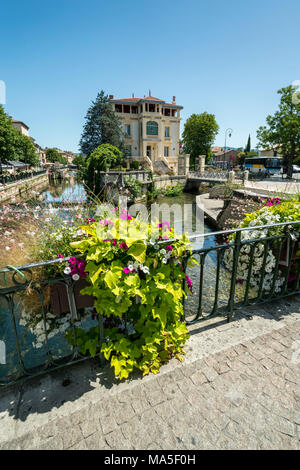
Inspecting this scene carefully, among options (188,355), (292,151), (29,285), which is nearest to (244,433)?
(188,355)

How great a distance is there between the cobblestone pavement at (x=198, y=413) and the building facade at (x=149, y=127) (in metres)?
37.4

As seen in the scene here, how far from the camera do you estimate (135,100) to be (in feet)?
137

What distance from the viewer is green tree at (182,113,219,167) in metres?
44.3

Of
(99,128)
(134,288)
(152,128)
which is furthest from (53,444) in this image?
(152,128)

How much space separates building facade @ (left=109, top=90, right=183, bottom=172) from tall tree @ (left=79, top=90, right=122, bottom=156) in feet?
14.4

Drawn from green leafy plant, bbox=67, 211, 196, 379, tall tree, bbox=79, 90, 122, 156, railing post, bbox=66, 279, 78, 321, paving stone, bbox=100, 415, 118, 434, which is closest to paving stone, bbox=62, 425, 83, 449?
paving stone, bbox=100, 415, 118, 434

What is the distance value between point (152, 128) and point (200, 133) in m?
11.4

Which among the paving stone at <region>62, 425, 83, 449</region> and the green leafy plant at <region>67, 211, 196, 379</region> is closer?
the paving stone at <region>62, 425, 83, 449</region>

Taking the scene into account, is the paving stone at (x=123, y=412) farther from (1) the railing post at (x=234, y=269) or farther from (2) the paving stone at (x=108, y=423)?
(1) the railing post at (x=234, y=269)

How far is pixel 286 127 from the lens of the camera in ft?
83.4

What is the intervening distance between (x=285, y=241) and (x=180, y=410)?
7.59 feet

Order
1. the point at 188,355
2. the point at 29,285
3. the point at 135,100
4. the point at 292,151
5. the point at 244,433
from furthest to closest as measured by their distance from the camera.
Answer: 1. the point at 135,100
2. the point at 292,151
3. the point at 188,355
4. the point at 29,285
5. the point at 244,433

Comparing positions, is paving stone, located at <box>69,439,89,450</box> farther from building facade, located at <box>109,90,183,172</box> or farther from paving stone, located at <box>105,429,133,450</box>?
building facade, located at <box>109,90,183,172</box>

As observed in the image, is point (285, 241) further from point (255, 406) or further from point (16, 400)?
point (16, 400)
